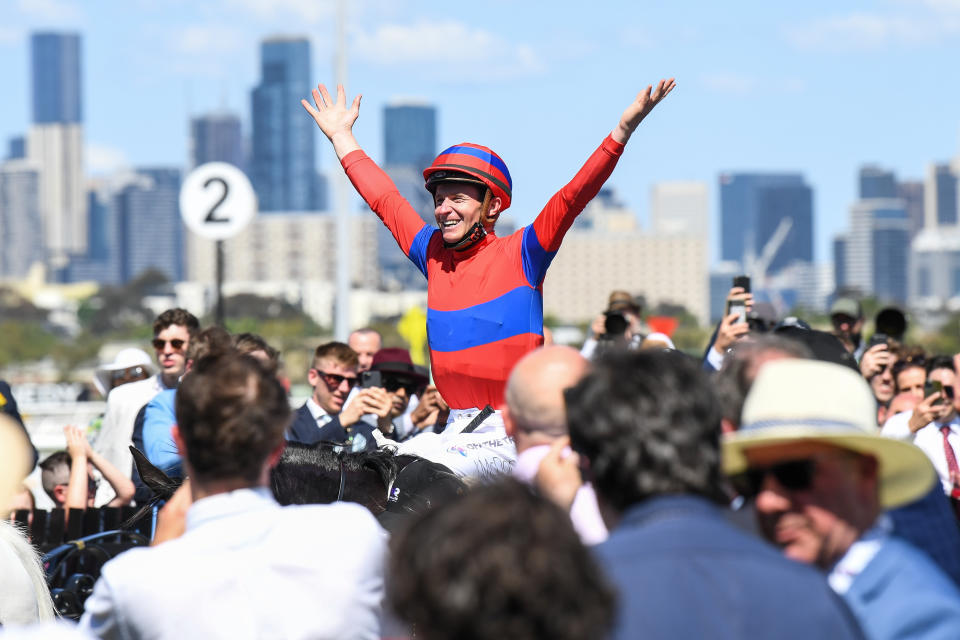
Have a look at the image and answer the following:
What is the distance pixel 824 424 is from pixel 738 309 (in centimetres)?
380

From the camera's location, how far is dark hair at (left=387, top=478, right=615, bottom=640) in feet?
7.06

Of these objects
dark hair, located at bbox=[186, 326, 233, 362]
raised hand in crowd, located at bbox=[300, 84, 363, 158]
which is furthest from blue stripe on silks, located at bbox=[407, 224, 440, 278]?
dark hair, located at bbox=[186, 326, 233, 362]

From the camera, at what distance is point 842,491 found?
275cm

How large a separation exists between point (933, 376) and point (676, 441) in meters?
6.44

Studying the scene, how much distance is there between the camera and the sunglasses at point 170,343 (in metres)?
7.39

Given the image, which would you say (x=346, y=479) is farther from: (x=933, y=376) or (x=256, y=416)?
(x=933, y=376)

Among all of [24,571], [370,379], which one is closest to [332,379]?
[370,379]

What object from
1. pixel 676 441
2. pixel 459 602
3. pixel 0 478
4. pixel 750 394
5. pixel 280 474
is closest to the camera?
pixel 459 602

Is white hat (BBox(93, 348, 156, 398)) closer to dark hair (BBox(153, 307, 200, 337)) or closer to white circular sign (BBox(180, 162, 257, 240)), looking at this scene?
dark hair (BBox(153, 307, 200, 337))

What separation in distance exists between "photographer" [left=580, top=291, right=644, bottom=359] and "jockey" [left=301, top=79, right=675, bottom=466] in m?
2.39

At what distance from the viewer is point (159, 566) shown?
9.75ft

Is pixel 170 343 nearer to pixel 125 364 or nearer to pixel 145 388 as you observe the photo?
pixel 145 388

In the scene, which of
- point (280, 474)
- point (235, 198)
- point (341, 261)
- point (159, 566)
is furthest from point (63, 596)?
point (341, 261)

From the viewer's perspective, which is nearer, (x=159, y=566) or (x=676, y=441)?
(x=676, y=441)
